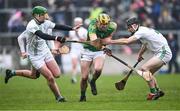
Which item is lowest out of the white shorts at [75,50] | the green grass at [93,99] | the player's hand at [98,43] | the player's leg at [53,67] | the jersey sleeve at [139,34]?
the green grass at [93,99]

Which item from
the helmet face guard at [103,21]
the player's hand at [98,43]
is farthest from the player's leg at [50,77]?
the helmet face guard at [103,21]

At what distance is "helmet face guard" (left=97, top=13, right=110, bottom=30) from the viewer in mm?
20781

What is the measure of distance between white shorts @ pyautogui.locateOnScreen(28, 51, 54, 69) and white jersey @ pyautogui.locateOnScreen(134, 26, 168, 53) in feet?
8.45

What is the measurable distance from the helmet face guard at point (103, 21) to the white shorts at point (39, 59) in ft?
5.46

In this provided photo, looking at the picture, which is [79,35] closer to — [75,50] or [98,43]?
[75,50]

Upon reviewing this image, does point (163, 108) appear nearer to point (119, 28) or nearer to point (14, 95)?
point (14, 95)

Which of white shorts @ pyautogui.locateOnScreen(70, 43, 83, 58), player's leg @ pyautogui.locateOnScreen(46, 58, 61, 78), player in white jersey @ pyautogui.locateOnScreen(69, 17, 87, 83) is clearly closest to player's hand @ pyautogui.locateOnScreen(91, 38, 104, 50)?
player's leg @ pyautogui.locateOnScreen(46, 58, 61, 78)

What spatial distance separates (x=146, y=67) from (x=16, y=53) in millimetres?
19349

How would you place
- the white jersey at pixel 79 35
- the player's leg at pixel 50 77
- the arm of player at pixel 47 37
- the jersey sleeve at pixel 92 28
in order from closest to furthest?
the arm of player at pixel 47 37 → the player's leg at pixel 50 77 → the jersey sleeve at pixel 92 28 → the white jersey at pixel 79 35

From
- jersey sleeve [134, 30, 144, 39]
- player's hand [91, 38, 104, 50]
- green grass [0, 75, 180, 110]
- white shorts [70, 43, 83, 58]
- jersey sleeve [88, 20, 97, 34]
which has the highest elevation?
jersey sleeve [88, 20, 97, 34]

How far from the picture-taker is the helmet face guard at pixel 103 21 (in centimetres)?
2078

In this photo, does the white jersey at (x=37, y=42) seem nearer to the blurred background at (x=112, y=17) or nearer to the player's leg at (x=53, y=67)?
the player's leg at (x=53, y=67)

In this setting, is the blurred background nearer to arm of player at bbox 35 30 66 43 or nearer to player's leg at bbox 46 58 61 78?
player's leg at bbox 46 58 61 78

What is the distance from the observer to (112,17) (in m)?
39.2
